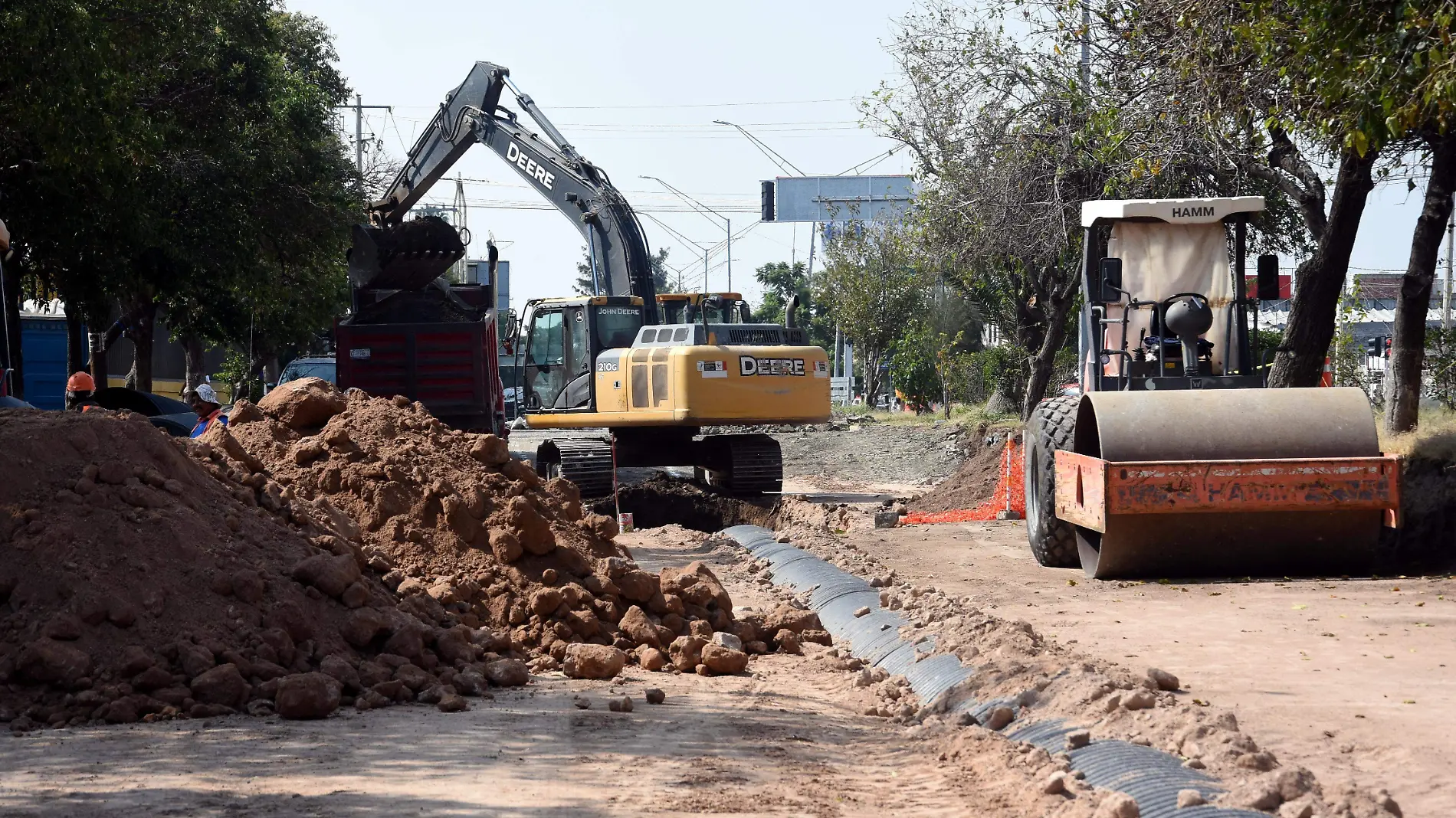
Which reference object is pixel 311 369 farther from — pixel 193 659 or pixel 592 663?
pixel 193 659

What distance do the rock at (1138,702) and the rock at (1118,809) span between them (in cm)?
110

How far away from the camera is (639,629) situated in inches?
336

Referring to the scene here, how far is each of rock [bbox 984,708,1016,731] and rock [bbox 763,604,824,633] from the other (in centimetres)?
285

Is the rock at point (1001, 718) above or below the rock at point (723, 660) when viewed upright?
above

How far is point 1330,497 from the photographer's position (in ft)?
33.0

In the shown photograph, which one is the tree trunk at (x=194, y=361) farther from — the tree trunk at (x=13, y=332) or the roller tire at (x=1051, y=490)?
the roller tire at (x=1051, y=490)

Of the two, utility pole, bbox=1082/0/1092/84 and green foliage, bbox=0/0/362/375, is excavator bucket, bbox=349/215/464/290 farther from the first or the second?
utility pole, bbox=1082/0/1092/84

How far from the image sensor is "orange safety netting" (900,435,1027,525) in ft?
55.1

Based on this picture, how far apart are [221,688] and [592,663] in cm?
197

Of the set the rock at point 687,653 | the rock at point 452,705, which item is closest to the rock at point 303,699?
the rock at point 452,705

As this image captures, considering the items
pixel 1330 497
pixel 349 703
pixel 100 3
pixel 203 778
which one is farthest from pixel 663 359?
pixel 203 778

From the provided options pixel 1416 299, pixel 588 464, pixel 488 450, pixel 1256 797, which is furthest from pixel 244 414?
pixel 1416 299

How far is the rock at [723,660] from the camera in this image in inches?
321

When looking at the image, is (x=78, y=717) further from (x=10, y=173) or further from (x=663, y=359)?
(x=10, y=173)
